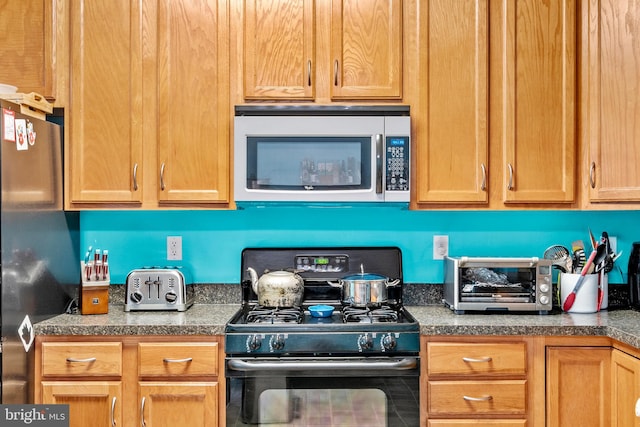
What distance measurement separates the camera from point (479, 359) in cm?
223

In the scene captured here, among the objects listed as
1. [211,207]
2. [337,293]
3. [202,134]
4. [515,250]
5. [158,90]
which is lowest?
[337,293]

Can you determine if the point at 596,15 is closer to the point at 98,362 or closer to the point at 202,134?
the point at 202,134

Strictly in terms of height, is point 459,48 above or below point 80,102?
above

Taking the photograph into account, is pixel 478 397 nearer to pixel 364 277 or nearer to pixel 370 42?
pixel 364 277

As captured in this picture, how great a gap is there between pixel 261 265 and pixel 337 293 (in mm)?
383

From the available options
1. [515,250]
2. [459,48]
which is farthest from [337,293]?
[459,48]

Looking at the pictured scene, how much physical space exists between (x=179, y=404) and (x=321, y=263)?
916mm

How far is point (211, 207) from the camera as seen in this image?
100 inches

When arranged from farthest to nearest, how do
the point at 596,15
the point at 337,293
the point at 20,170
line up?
the point at 337,293, the point at 596,15, the point at 20,170

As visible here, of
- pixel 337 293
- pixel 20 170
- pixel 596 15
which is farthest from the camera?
pixel 337 293

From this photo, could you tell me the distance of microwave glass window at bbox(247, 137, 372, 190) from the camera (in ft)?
8.05

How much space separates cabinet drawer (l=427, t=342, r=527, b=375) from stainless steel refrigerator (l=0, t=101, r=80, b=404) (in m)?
1.53

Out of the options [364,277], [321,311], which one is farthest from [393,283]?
[321,311]

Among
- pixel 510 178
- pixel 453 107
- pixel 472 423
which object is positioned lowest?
pixel 472 423
